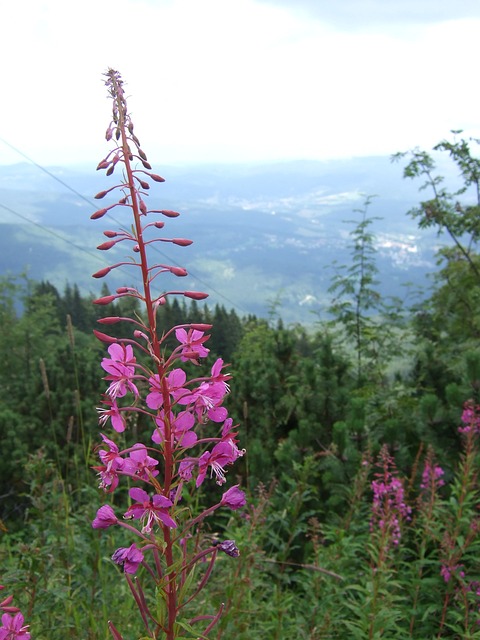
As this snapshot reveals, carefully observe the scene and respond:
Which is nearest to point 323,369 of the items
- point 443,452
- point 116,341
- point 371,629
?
point 443,452

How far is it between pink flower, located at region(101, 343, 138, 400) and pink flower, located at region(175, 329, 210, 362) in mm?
151

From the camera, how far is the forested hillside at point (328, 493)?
3064 mm

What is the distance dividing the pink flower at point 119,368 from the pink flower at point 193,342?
0.50 feet

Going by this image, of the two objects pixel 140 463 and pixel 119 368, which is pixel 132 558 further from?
pixel 119 368

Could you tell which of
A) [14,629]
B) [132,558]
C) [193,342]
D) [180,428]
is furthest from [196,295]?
[14,629]

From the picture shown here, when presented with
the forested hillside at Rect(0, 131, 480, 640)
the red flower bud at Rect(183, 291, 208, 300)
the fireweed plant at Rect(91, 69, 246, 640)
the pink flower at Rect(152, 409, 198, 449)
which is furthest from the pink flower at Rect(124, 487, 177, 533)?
the red flower bud at Rect(183, 291, 208, 300)

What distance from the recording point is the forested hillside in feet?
10.1

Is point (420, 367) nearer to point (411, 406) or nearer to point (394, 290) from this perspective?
point (411, 406)

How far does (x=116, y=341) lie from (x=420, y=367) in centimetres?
614

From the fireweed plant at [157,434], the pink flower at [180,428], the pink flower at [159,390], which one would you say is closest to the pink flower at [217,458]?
the fireweed plant at [157,434]

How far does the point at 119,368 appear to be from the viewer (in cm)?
154

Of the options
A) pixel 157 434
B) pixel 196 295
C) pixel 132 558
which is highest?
A: pixel 196 295

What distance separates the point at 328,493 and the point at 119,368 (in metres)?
4.54

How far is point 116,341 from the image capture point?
1547 mm
